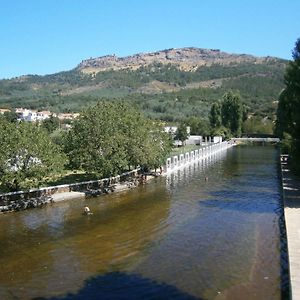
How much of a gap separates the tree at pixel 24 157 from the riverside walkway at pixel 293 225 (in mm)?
18160

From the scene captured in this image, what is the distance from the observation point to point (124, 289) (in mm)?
19109

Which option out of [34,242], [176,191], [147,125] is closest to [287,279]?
[34,242]

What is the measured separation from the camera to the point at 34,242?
2653 centimetres

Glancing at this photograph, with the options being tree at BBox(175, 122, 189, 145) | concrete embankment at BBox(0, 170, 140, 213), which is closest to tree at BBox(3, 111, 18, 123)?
concrete embankment at BBox(0, 170, 140, 213)

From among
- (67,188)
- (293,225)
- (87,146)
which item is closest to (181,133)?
(87,146)

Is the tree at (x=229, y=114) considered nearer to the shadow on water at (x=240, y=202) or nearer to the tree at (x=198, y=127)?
the tree at (x=198, y=127)

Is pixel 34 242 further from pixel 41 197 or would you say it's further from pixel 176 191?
pixel 176 191

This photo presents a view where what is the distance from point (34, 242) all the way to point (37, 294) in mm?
8186

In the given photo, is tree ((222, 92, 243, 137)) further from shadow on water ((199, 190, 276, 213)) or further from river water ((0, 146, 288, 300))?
river water ((0, 146, 288, 300))

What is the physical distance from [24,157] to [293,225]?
66.5ft

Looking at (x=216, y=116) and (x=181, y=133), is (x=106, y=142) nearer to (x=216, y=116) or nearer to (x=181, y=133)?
(x=181, y=133)

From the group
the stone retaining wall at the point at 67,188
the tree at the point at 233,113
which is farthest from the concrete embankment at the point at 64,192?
the tree at the point at 233,113

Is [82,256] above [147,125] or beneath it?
beneath

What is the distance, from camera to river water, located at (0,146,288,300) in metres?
19.2
